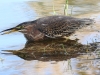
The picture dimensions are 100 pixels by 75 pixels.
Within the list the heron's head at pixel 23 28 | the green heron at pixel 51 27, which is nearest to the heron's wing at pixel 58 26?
the green heron at pixel 51 27

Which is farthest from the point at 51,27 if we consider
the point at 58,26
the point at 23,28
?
the point at 23,28

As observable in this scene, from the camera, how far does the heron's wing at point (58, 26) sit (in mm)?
5676

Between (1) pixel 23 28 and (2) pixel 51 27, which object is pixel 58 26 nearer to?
(2) pixel 51 27

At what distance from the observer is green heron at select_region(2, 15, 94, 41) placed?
5.68 m

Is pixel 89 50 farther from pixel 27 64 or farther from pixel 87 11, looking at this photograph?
pixel 87 11

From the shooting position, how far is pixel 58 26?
18.7 feet

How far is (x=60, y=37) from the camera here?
5.78 m

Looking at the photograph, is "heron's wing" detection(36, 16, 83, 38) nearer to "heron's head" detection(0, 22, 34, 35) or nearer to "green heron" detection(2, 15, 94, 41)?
"green heron" detection(2, 15, 94, 41)

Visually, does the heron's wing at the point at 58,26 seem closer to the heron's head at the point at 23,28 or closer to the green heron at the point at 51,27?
the green heron at the point at 51,27

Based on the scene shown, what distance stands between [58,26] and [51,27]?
10 cm

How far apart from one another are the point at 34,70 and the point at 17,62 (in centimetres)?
39

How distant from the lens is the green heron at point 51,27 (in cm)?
568

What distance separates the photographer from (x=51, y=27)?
18.7 ft

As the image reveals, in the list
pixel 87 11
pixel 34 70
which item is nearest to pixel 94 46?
pixel 34 70
